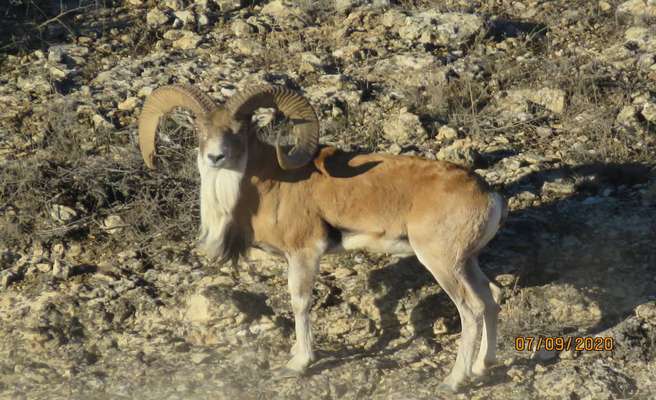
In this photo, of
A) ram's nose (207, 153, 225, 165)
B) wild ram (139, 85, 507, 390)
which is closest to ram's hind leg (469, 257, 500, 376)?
wild ram (139, 85, 507, 390)

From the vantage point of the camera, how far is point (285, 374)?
9023 millimetres

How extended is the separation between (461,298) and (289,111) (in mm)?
2175

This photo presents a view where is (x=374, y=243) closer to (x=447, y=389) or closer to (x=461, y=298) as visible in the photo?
(x=461, y=298)

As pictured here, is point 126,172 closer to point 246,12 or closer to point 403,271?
point 403,271

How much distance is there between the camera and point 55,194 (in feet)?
36.5

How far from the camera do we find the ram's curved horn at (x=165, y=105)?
873 centimetres

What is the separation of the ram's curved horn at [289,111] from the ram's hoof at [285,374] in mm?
1792

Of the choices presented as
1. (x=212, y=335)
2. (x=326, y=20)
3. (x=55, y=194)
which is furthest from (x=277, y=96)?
(x=326, y=20)

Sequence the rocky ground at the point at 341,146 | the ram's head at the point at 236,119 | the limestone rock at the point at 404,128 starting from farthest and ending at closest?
the limestone rock at the point at 404,128 → the rocky ground at the point at 341,146 → the ram's head at the point at 236,119

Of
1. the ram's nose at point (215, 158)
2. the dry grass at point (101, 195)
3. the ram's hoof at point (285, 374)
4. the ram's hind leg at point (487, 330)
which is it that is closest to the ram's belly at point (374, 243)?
the ram's hind leg at point (487, 330)

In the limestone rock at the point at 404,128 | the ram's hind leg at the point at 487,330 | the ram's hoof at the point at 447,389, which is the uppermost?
the limestone rock at the point at 404,128
